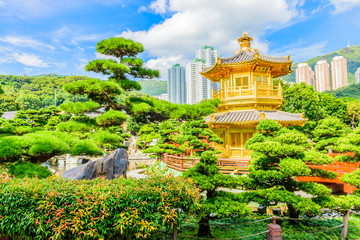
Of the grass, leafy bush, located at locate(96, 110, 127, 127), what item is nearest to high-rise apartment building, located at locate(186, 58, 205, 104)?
→ leafy bush, located at locate(96, 110, 127, 127)

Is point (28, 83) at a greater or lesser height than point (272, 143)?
greater

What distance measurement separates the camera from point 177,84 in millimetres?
84250

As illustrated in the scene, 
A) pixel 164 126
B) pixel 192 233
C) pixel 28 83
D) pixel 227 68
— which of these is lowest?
pixel 192 233

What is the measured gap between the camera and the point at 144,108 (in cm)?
652

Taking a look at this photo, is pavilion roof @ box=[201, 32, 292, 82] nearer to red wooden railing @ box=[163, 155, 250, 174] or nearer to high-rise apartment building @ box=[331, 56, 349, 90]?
red wooden railing @ box=[163, 155, 250, 174]

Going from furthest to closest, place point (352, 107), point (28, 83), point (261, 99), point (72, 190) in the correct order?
point (28, 83) < point (352, 107) < point (261, 99) < point (72, 190)

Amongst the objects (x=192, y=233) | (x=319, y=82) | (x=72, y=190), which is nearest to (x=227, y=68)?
(x=192, y=233)

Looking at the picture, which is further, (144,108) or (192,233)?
(144,108)

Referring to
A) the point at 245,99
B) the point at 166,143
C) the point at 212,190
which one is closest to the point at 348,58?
the point at 245,99

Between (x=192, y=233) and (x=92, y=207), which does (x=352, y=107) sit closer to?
(x=192, y=233)

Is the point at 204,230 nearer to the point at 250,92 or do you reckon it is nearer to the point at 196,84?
the point at 250,92

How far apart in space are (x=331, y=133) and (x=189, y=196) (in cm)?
994

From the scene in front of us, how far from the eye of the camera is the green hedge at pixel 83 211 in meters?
2.76

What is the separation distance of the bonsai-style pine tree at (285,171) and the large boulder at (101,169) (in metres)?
4.46
